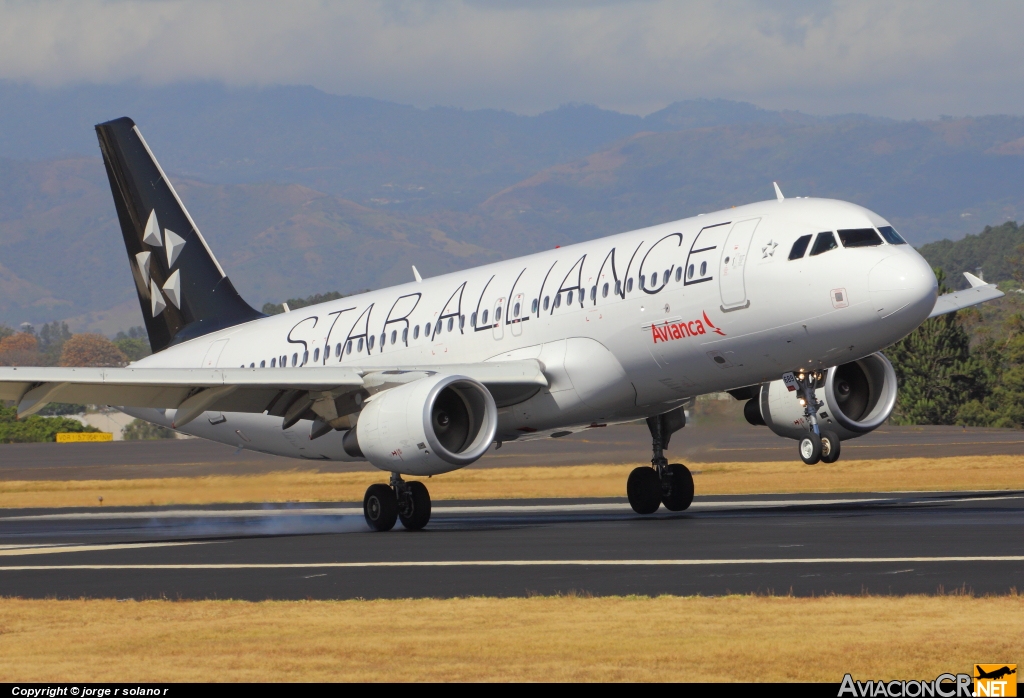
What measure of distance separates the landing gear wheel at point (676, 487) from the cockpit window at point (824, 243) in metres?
8.66

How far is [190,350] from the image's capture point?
129ft

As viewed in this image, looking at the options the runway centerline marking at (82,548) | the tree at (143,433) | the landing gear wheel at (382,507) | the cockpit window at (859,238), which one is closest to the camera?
the cockpit window at (859,238)

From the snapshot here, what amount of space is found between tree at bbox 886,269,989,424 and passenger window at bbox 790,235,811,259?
6872 cm

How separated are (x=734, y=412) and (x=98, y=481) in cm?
4070

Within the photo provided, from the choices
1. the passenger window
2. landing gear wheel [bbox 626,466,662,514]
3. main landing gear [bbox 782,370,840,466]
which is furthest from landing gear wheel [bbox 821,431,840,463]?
landing gear wheel [bbox 626,466,662,514]

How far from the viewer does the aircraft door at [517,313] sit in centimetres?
3159

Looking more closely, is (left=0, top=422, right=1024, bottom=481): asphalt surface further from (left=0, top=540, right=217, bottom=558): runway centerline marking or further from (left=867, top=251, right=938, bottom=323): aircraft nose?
(left=867, top=251, right=938, bottom=323): aircraft nose

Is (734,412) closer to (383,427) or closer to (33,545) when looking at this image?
(383,427)

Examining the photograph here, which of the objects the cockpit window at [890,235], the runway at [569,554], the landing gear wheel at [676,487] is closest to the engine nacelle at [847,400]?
the runway at [569,554]

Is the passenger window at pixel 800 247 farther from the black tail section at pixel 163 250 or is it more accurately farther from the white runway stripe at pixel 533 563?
the black tail section at pixel 163 250

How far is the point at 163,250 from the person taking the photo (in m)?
39.8

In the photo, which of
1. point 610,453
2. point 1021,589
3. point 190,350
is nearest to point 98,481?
point 610,453

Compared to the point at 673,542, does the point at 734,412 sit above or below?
above

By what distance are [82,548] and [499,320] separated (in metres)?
10.0
